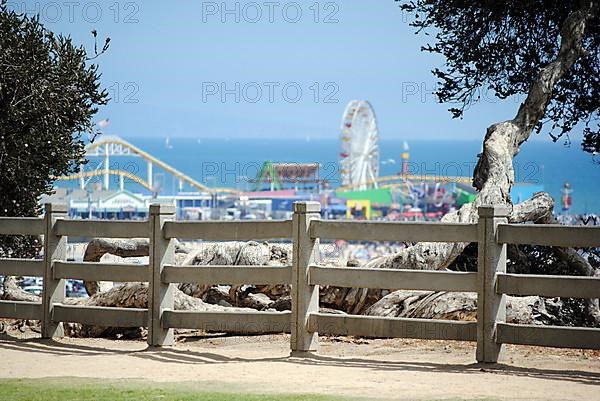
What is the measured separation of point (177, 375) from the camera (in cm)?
902

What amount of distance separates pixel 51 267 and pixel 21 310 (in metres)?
0.65

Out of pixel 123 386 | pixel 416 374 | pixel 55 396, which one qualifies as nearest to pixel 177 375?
pixel 123 386

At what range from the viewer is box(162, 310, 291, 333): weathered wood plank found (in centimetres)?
1038

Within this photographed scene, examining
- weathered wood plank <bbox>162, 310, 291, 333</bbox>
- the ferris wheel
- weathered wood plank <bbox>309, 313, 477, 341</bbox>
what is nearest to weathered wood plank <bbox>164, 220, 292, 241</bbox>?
weathered wood plank <bbox>162, 310, 291, 333</bbox>

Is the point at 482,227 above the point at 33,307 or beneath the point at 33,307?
above

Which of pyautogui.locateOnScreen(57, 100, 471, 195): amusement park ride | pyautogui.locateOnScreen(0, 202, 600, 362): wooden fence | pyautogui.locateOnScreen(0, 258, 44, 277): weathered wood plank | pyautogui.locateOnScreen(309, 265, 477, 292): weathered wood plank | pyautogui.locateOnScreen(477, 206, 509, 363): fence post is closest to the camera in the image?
pyautogui.locateOnScreen(0, 202, 600, 362): wooden fence

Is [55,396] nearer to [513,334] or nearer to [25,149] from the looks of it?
[513,334]

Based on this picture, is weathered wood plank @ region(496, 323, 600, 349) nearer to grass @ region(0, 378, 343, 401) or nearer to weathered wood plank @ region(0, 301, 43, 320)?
grass @ region(0, 378, 343, 401)

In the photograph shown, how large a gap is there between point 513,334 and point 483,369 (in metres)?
0.41

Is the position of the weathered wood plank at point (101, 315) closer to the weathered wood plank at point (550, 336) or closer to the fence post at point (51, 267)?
the fence post at point (51, 267)

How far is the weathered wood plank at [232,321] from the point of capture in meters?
10.4

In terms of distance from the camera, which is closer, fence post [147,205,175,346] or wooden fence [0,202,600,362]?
wooden fence [0,202,600,362]

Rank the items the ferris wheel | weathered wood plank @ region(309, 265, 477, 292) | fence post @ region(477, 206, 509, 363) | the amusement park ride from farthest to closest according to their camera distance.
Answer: the amusement park ride
the ferris wheel
weathered wood plank @ region(309, 265, 477, 292)
fence post @ region(477, 206, 509, 363)

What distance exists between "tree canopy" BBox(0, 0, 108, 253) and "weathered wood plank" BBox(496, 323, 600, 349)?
635 centimetres
